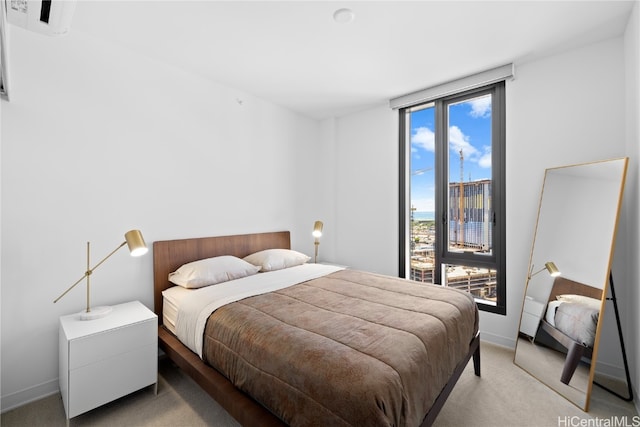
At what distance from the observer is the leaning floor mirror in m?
2.04

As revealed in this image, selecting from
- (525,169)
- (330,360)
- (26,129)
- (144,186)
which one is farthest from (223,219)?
(525,169)

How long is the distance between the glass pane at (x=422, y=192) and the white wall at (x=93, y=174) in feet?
6.93

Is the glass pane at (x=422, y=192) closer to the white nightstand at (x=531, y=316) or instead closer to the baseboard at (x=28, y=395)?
the white nightstand at (x=531, y=316)

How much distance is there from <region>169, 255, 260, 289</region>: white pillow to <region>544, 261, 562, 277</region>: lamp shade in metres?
2.66

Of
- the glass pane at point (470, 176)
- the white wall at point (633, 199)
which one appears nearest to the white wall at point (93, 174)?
the glass pane at point (470, 176)

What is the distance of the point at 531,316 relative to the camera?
250 centimetres

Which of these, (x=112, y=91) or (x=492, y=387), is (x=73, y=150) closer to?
(x=112, y=91)

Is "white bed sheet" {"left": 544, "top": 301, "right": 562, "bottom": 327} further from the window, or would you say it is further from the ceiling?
the ceiling

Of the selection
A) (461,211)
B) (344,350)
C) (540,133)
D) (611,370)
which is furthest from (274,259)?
(611,370)

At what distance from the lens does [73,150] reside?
7.18 feet

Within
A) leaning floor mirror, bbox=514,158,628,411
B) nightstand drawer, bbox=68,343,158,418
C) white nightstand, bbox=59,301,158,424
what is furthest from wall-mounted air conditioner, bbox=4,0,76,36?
leaning floor mirror, bbox=514,158,628,411

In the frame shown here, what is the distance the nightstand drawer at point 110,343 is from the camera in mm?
1735

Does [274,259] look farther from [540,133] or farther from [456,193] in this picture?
[540,133]

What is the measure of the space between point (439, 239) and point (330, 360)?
2446 mm
